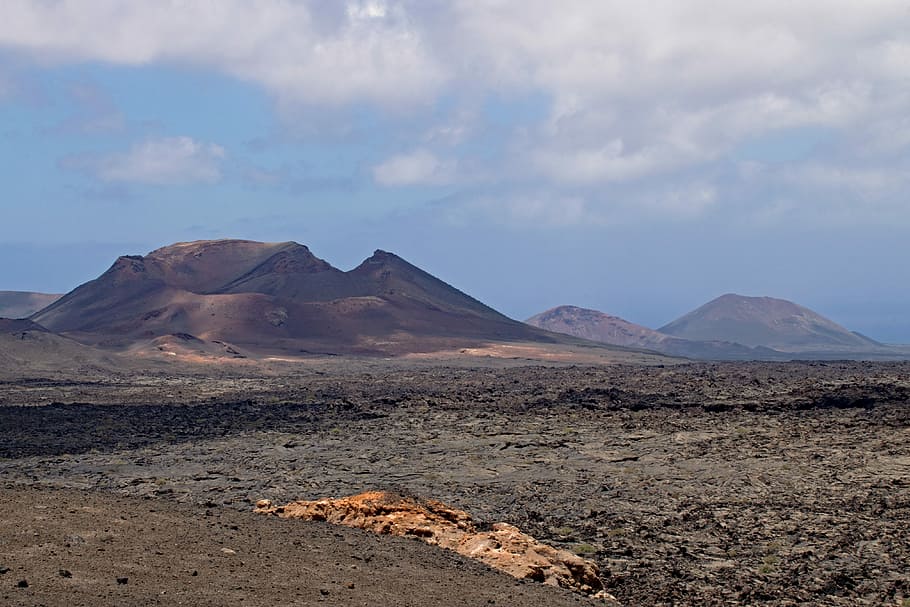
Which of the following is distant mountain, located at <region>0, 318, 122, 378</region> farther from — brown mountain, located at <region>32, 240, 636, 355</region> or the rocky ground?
the rocky ground

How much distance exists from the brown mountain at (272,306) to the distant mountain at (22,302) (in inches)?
1527

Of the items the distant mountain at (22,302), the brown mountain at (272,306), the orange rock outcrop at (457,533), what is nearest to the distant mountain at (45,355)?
the brown mountain at (272,306)

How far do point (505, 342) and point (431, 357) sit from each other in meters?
14.6

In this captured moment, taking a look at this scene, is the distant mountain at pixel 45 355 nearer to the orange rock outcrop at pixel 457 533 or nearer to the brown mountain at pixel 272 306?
the brown mountain at pixel 272 306

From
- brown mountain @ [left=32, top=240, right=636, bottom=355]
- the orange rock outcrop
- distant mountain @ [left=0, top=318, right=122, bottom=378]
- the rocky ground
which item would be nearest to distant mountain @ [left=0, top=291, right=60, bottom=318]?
brown mountain @ [left=32, top=240, right=636, bottom=355]

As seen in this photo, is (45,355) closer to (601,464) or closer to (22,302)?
(601,464)

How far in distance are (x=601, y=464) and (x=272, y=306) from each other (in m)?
91.7

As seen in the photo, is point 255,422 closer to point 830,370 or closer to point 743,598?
point 743,598

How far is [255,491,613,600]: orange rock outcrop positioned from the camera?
13.1 metres

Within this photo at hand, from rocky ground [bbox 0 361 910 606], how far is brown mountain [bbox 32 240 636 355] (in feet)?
182

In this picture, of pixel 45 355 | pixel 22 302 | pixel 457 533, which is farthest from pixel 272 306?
pixel 457 533

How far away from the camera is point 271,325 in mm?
110000

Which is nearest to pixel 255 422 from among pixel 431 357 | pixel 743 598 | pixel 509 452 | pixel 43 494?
pixel 509 452

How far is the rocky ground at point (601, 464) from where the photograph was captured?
1571 cm
